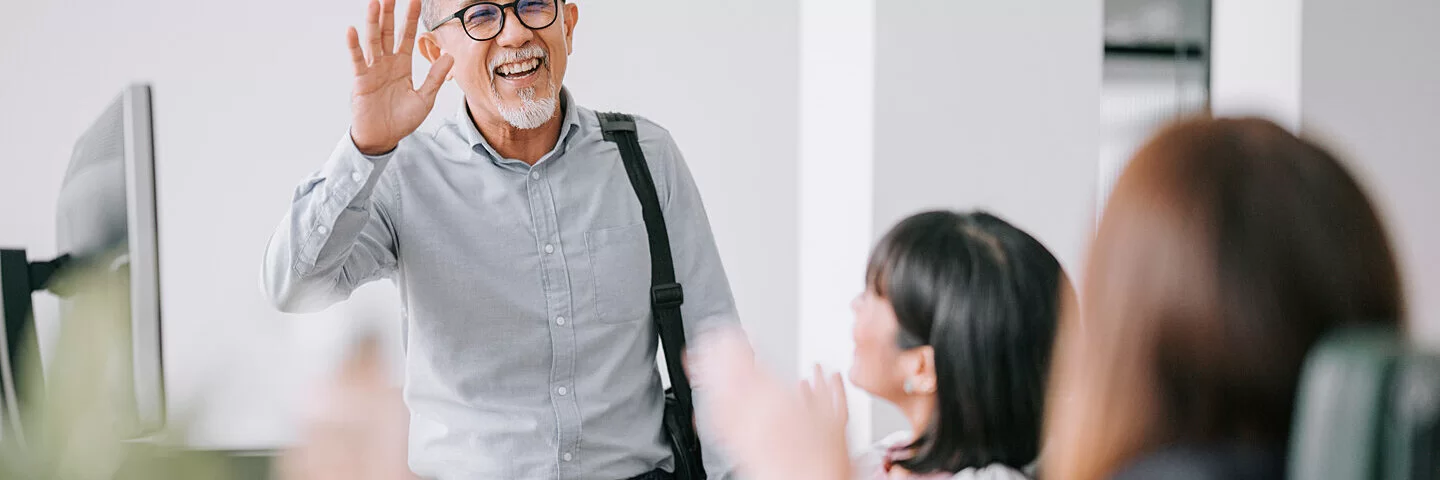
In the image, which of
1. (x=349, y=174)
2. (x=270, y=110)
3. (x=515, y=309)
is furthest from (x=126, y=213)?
(x=270, y=110)

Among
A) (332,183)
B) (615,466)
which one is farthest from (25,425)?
(615,466)

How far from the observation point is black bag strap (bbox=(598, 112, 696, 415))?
5.73 ft

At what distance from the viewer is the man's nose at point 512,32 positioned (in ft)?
5.59

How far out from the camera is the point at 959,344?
1.37m

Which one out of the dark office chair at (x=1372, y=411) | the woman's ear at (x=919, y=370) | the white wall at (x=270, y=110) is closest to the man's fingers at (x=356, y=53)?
the woman's ear at (x=919, y=370)

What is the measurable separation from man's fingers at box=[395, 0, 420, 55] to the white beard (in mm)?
203

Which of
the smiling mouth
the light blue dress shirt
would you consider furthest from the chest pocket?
the smiling mouth

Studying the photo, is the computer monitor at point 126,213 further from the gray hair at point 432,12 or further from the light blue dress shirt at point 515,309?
the gray hair at point 432,12

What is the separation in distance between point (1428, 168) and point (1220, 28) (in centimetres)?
80

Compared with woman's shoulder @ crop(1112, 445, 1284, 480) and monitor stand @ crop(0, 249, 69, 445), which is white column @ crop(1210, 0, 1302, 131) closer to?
woman's shoulder @ crop(1112, 445, 1284, 480)

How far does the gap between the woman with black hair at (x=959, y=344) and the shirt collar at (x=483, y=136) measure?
1.84 ft

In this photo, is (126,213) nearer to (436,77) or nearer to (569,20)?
(436,77)

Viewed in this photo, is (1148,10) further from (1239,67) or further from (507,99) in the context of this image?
(507,99)

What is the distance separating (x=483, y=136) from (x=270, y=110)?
169 centimetres
